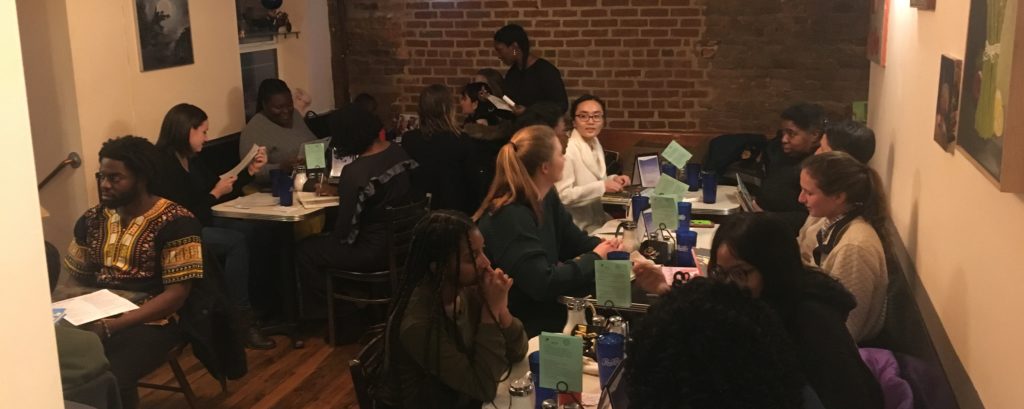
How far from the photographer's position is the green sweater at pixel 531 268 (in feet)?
10.8

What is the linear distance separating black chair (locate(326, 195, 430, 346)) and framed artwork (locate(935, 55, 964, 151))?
2.61m

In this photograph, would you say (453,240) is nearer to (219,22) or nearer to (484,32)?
(219,22)

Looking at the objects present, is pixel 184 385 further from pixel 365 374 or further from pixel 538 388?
pixel 538 388

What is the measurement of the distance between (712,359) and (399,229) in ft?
10.7

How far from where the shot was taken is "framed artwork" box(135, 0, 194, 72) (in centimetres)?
515

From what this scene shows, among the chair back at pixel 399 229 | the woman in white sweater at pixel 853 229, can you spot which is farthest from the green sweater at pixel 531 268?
the chair back at pixel 399 229

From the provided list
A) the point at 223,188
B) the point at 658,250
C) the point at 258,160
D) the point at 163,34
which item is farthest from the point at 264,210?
the point at 658,250

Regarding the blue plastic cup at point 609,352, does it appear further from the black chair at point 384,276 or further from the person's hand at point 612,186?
the person's hand at point 612,186

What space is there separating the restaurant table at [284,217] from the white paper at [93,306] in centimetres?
141

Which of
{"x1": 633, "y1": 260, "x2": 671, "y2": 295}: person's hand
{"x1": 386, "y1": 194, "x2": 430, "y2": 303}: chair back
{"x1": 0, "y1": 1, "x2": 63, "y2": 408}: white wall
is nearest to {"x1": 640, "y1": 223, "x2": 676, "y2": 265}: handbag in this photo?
{"x1": 633, "y1": 260, "x2": 671, "y2": 295}: person's hand

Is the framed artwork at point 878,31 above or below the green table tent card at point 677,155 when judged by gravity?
above

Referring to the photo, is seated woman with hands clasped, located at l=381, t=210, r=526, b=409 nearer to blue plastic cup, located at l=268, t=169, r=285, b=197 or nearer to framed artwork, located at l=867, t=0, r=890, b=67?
blue plastic cup, located at l=268, t=169, r=285, b=197

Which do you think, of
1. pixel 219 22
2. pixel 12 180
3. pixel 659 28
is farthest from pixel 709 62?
pixel 12 180

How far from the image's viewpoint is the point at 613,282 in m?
2.84
